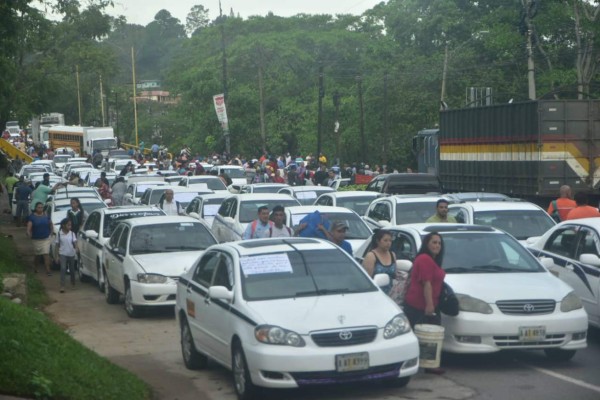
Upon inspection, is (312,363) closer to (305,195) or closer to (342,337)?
(342,337)

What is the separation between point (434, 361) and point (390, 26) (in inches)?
2937

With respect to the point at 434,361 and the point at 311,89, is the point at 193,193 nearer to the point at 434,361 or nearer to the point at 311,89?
the point at 434,361

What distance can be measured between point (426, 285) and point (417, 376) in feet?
3.09

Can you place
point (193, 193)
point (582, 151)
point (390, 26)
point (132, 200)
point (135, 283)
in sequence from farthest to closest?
point (390, 26)
point (132, 200)
point (193, 193)
point (582, 151)
point (135, 283)

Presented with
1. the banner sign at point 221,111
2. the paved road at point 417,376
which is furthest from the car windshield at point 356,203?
the banner sign at point 221,111

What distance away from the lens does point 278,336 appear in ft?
33.5

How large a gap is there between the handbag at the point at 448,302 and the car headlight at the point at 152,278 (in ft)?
20.4

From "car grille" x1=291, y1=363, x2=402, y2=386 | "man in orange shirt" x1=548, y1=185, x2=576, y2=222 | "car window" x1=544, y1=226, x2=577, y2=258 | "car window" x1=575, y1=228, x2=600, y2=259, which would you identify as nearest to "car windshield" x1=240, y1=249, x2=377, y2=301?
"car grille" x1=291, y1=363, x2=402, y2=386

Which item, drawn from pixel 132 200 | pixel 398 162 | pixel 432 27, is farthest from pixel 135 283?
pixel 432 27

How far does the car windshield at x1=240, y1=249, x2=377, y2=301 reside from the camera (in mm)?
11102

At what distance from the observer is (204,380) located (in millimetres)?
12102

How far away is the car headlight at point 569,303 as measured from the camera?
475 inches

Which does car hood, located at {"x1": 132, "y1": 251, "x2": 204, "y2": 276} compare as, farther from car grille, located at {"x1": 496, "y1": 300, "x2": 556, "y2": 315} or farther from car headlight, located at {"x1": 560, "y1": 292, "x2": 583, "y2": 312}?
car headlight, located at {"x1": 560, "y1": 292, "x2": 583, "y2": 312}

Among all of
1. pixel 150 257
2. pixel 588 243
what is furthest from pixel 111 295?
pixel 588 243
